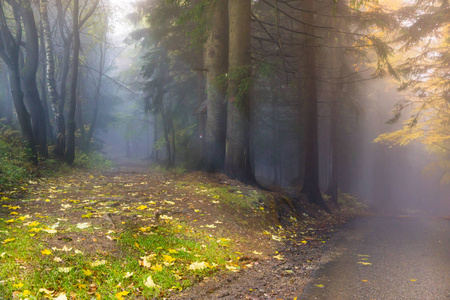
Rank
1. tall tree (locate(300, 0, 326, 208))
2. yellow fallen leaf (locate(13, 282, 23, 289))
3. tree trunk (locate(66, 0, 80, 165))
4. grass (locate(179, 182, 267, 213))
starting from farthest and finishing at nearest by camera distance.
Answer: tree trunk (locate(66, 0, 80, 165)) → tall tree (locate(300, 0, 326, 208)) → grass (locate(179, 182, 267, 213)) → yellow fallen leaf (locate(13, 282, 23, 289))

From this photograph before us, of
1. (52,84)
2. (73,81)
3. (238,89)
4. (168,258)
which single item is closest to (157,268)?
(168,258)

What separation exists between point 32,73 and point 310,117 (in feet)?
37.7

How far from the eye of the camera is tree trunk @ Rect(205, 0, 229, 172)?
11312 mm

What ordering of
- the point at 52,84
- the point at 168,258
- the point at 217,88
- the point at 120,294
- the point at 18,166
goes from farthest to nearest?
1. the point at 52,84
2. the point at 18,166
3. the point at 217,88
4. the point at 168,258
5. the point at 120,294

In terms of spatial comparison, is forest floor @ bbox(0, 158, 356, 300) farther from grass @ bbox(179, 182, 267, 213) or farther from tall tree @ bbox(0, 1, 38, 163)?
tall tree @ bbox(0, 1, 38, 163)

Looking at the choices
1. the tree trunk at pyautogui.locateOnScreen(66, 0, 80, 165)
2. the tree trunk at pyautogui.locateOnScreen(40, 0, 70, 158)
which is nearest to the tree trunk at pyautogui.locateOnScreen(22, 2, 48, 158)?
the tree trunk at pyautogui.locateOnScreen(40, 0, 70, 158)

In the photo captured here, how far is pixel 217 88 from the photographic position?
11406 millimetres

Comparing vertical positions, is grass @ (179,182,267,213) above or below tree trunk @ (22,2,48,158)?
below

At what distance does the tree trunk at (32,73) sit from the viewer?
14.2m

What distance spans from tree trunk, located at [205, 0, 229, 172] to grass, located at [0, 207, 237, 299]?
229 inches

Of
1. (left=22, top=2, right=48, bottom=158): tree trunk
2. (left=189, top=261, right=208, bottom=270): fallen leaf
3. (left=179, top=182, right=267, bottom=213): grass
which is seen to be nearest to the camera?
(left=189, top=261, right=208, bottom=270): fallen leaf

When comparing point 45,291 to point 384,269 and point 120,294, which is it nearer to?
point 120,294

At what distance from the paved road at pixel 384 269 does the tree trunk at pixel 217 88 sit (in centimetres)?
493

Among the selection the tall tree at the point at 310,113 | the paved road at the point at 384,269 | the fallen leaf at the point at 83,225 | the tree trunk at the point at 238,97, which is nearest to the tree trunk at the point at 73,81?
the tree trunk at the point at 238,97
